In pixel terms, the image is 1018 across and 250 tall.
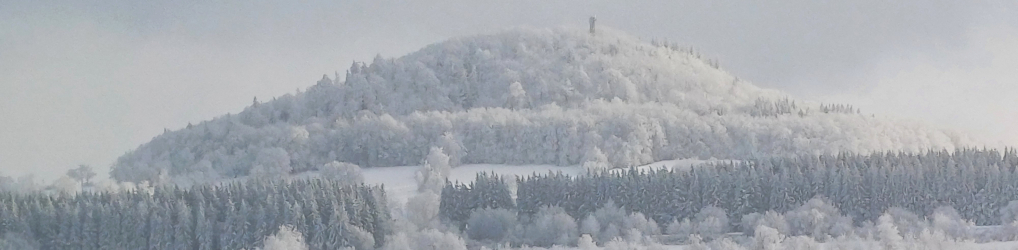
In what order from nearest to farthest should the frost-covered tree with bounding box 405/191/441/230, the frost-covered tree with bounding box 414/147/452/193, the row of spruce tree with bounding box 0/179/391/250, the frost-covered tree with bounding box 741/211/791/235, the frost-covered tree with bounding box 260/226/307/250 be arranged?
the frost-covered tree with bounding box 260/226/307/250, the row of spruce tree with bounding box 0/179/391/250, the frost-covered tree with bounding box 741/211/791/235, the frost-covered tree with bounding box 405/191/441/230, the frost-covered tree with bounding box 414/147/452/193

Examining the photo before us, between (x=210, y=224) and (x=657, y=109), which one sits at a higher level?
(x=657, y=109)

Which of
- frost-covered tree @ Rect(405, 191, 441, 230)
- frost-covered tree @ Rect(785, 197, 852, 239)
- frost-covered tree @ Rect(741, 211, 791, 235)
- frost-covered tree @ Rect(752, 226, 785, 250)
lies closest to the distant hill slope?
frost-covered tree @ Rect(405, 191, 441, 230)

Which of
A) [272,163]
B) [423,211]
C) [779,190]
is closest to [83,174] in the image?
[272,163]

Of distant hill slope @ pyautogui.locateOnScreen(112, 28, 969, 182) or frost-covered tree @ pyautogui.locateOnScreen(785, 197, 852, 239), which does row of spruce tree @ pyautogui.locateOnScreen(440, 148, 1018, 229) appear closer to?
frost-covered tree @ pyautogui.locateOnScreen(785, 197, 852, 239)

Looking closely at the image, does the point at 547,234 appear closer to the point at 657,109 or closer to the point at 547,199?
the point at 547,199

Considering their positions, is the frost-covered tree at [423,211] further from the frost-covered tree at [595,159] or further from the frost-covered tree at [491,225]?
the frost-covered tree at [595,159]

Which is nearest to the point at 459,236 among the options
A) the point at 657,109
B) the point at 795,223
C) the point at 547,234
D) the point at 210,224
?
the point at 547,234

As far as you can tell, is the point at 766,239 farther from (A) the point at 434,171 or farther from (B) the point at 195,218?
(A) the point at 434,171
